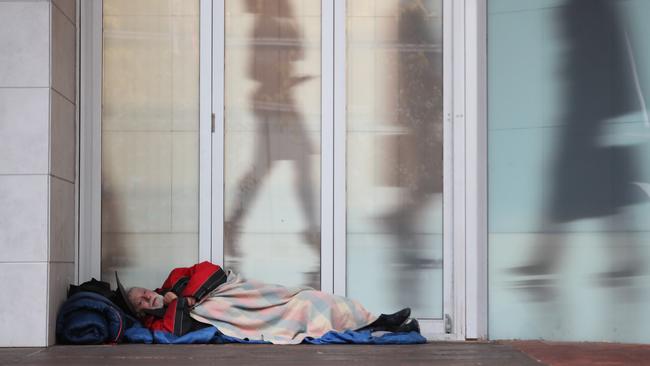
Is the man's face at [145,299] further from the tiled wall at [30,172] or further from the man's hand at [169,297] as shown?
the tiled wall at [30,172]

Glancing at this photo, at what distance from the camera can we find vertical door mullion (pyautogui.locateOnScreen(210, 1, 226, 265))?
17.9ft

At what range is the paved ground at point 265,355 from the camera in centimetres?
436

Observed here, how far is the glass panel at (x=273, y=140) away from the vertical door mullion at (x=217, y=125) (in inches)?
1.4

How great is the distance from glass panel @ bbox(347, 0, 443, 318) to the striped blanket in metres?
0.31

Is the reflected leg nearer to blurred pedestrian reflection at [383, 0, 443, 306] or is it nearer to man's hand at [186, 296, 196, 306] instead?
man's hand at [186, 296, 196, 306]

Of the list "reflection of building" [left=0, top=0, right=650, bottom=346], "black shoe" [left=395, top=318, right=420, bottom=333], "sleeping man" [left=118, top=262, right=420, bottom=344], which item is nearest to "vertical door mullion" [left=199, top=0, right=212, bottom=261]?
"reflection of building" [left=0, top=0, right=650, bottom=346]

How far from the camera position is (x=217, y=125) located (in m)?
5.48

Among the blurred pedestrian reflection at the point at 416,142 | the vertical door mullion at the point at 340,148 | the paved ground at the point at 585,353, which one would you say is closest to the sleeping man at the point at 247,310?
the vertical door mullion at the point at 340,148

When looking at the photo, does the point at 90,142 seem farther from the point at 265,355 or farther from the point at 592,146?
the point at 592,146

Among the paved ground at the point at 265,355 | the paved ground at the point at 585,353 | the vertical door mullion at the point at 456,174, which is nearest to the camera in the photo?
the paved ground at the point at 265,355

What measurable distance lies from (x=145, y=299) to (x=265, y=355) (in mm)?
906

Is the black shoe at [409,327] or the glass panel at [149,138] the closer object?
the black shoe at [409,327]

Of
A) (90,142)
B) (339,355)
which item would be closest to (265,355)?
(339,355)

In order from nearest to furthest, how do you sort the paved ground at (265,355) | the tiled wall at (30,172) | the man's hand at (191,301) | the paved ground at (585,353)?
1. the paved ground at (265,355)
2. the paved ground at (585,353)
3. the tiled wall at (30,172)
4. the man's hand at (191,301)
